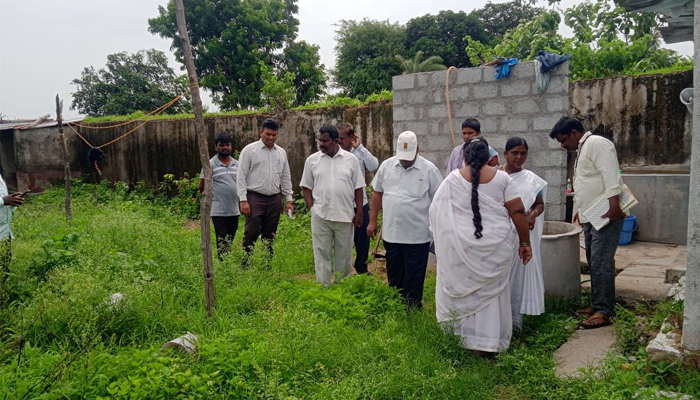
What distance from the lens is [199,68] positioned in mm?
22797

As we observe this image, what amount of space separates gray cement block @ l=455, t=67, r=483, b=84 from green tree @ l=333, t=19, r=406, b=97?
68.4 ft

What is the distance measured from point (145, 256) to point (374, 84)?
22.5 m

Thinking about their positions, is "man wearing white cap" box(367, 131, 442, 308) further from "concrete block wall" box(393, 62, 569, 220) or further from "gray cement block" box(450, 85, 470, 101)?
"gray cement block" box(450, 85, 470, 101)

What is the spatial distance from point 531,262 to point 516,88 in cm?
255

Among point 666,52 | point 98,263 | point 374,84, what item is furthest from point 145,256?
point 374,84

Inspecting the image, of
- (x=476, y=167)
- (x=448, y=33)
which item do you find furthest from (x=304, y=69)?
(x=476, y=167)

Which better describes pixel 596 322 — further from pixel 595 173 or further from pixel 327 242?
pixel 327 242

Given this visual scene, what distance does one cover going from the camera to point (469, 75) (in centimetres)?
606

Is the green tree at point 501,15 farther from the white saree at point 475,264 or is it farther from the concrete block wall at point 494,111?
the white saree at point 475,264

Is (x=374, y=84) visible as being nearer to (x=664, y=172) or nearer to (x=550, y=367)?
(x=664, y=172)

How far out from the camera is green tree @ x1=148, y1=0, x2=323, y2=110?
21906mm

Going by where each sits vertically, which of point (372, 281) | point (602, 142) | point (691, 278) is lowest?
point (372, 281)

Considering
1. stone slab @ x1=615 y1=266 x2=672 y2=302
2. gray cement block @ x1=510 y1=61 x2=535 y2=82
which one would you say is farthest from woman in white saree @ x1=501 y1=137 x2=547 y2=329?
gray cement block @ x1=510 y1=61 x2=535 y2=82

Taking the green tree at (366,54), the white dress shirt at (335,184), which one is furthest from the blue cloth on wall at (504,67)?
the green tree at (366,54)
